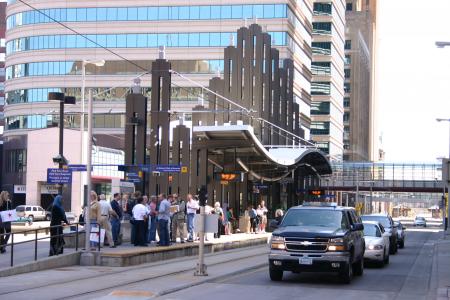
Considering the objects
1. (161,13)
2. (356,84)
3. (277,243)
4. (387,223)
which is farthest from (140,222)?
(356,84)

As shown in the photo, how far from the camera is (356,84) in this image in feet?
527

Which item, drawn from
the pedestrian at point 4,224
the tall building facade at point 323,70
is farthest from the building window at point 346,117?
the pedestrian at point 4,224

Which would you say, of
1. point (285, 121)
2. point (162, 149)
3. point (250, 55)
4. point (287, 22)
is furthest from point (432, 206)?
point (162, 149)

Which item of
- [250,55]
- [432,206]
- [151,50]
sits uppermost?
[151,50]

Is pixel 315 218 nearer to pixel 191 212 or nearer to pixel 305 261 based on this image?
pixel 305 261

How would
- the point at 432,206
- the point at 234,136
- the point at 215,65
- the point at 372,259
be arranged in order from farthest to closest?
the point at 432,206 → the point at 215,65 → the point at 234,136 → the point at 372,259

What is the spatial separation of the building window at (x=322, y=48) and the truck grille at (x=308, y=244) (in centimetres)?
10547

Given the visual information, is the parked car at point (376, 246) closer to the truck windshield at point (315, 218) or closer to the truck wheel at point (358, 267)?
the truck wheel at point (358, 267)

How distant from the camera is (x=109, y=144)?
85625 mm

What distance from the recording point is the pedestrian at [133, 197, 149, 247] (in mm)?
24000

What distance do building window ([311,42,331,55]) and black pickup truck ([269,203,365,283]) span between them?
341 feet

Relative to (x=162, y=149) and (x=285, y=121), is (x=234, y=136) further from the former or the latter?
(x=285, y=121)

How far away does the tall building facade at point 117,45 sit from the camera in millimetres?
85312

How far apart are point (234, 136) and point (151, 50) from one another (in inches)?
1990
